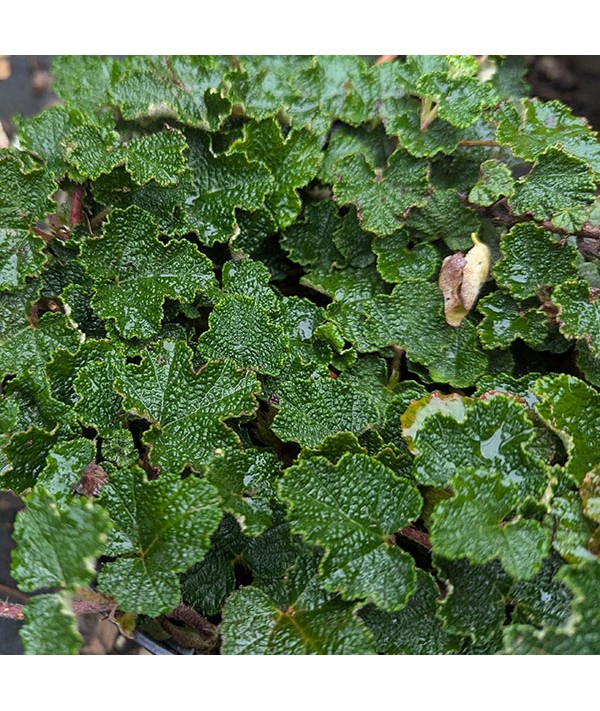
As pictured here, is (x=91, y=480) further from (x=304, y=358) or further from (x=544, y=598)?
(x=544, y=598)

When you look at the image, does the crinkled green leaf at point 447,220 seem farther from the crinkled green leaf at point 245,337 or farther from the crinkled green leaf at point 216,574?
the crinkled green leaf at point 216,574

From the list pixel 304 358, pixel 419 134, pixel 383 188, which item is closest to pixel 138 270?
pixel 304 358

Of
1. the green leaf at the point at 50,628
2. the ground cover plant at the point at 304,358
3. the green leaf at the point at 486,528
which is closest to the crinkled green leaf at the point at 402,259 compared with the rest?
the ground cover plant at the point at 304,358

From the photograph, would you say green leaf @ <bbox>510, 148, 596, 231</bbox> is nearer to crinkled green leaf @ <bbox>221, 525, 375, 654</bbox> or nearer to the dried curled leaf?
the dried curled leaf

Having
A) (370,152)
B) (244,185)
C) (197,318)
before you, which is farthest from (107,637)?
(370,152)

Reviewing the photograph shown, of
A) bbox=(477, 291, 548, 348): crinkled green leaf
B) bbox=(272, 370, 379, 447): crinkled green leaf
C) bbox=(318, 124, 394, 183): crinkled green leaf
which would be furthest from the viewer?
bbox=(318, 124, 394, 183): crinkled green leaf

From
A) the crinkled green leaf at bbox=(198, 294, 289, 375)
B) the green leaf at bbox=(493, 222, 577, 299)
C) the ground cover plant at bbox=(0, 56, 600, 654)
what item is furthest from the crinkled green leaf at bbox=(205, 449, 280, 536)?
the green leaf at bbox=(493, 222, 577, 299)

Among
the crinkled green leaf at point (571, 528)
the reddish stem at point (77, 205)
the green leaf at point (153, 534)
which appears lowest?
the crinkled green leaf at point (571, 528)

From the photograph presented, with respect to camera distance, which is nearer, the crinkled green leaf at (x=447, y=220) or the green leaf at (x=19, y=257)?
the green leaf at (x=19, y=257)
